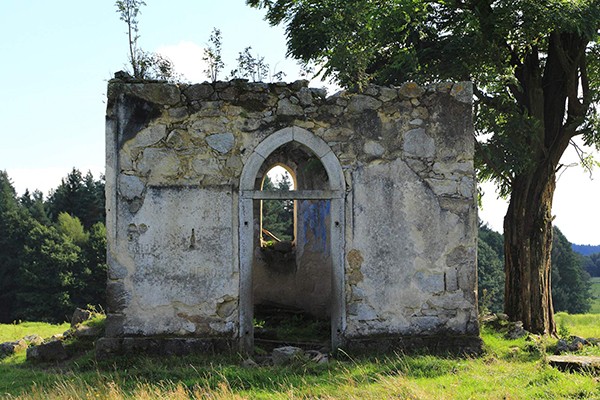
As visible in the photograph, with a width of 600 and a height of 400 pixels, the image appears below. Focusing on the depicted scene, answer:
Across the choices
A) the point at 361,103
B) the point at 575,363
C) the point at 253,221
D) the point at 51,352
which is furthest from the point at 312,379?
the point at 51,352

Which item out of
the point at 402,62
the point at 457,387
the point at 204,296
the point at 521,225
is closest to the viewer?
the point at 457,387

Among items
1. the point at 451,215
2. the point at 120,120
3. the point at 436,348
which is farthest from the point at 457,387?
the point at 120,120

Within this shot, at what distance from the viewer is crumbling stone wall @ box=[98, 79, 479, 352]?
26.6 feet

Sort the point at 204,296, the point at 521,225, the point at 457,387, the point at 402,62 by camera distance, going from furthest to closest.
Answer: the point at 521,225 → the point at 402,62 → the point at 204,296 → the point at 457,387

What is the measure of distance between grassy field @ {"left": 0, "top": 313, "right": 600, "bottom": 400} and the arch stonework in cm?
56

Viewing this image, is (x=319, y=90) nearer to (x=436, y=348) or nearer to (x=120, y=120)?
(x=120, y=120)

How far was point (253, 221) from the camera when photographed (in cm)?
820

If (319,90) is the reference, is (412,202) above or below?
below

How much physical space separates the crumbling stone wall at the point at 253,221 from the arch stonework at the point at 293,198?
25mm

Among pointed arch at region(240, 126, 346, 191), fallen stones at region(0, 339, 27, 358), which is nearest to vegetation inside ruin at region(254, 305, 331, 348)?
pointed arch at region(240, 126, 346, 191)

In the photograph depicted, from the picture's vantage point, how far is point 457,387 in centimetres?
641

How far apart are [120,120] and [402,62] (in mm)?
4701

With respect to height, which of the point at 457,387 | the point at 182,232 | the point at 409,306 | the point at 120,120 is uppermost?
the point at 120,120

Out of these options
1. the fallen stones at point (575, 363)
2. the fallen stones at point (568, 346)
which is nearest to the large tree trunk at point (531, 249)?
the fallen stones at point (568, 346)
